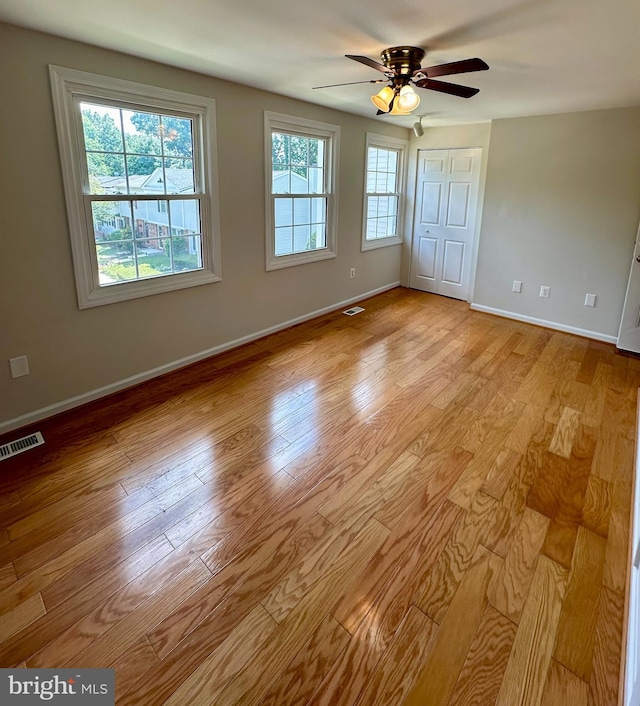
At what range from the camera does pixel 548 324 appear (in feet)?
15.6

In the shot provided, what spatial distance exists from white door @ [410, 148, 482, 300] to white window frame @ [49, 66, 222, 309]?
3.35 m

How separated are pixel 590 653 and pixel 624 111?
4.47 metres

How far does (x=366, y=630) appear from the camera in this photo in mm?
1529

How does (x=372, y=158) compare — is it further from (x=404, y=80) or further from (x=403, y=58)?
(x=403, y=58)

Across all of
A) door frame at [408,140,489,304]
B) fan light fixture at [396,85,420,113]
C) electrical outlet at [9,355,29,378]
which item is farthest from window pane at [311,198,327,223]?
electrical outlet at [9,355,29,378]

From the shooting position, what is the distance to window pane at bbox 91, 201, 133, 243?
2.81 m

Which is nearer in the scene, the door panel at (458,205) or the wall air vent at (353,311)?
the wall air vent at (353,311)

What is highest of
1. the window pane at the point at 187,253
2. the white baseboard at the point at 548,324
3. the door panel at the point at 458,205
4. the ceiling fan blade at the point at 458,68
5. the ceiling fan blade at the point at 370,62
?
the ceiling fan blade at the point at 370,62

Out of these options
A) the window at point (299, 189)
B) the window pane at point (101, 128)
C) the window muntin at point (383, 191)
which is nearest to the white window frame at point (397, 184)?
the window muntin at point (383, 191)

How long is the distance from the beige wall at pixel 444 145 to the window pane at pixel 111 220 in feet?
13.4

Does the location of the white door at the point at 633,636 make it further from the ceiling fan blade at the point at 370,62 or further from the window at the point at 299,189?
the window at the point at 299,189

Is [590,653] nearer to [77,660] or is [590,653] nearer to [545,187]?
[77,660]

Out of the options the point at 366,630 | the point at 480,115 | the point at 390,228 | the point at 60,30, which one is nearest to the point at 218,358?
the point at 60,30

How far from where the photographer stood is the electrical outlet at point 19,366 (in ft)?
8.46
